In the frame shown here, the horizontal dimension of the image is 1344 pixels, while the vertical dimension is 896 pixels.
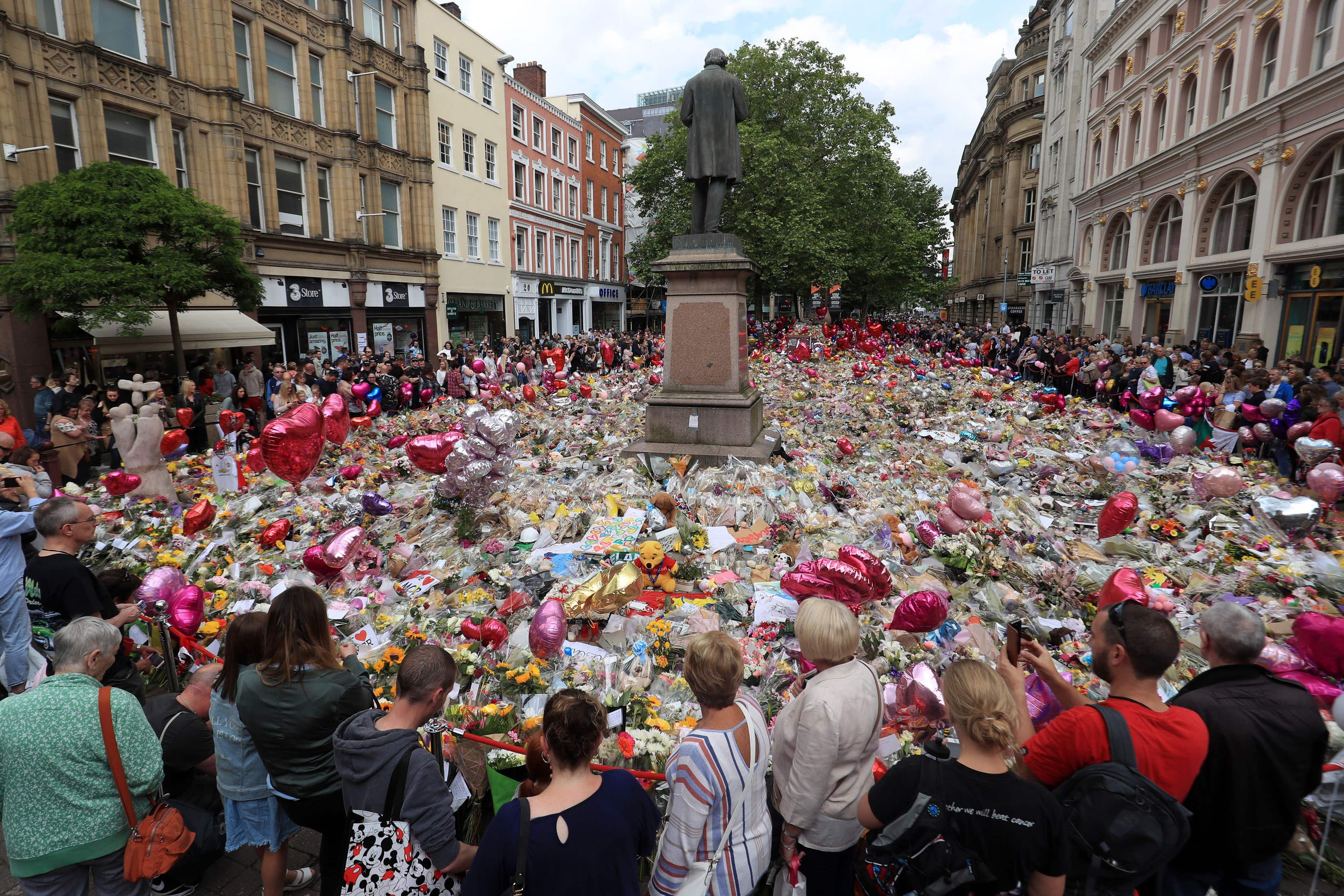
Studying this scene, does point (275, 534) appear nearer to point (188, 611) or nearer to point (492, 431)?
point (188, 611)

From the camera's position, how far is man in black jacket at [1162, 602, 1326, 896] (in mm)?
2309

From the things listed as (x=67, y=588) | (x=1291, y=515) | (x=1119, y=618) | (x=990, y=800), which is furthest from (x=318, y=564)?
(x=1291, y=515)

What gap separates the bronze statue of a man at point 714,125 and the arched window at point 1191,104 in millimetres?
21121

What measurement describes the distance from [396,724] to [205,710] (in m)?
1.56

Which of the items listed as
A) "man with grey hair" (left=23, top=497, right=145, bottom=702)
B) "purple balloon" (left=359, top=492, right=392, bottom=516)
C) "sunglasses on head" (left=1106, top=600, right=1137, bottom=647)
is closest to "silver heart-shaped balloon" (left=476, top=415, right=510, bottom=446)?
"purple balloon" (left=359, top=492, right=392, bottom=516)

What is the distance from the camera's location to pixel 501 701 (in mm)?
3963

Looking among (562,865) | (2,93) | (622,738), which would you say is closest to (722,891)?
(562,865)

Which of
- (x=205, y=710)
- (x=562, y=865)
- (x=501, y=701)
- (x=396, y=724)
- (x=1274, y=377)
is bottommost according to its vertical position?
(x=501, y=701)

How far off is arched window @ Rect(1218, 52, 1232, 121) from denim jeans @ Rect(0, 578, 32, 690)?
87.6 ft

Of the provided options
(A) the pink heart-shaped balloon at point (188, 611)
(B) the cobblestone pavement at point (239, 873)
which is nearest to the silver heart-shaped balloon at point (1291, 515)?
(B) the cobblestone pavement at point (239, 873)

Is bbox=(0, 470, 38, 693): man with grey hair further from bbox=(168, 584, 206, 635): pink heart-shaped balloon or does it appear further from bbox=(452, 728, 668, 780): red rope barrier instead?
bbox=(452, 728, 668, 780): red rope barrier

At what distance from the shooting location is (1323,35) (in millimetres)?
15141

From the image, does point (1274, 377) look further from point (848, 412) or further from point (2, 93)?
point (2, 93)

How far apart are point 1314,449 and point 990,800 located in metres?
6.76
